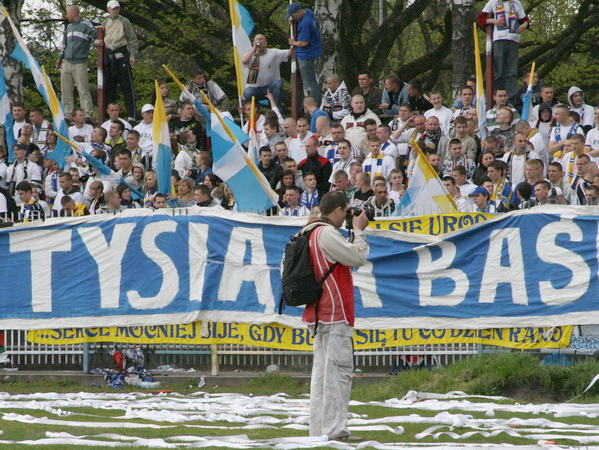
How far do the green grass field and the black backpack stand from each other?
118 cm

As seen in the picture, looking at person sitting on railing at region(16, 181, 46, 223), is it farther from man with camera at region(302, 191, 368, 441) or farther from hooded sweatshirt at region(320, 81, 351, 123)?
man with camera at region(302, 191, 368, 441)

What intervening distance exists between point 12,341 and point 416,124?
7116 mm

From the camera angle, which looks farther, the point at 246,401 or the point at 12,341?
the point at 12,341

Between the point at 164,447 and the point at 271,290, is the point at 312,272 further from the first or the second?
the point at 271,290

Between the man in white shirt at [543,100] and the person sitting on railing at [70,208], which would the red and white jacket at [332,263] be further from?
the man in white shirt at [543,100]

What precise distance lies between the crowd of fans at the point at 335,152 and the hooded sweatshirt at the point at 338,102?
18 mm

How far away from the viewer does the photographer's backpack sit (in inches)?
385

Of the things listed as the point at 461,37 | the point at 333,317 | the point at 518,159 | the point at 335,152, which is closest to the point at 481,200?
the point at 518,159

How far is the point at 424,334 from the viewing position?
1460 centimetres

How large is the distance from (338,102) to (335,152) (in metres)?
2.52

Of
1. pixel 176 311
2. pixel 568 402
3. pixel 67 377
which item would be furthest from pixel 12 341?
pixel 568 402

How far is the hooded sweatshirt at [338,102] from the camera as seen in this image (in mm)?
20578

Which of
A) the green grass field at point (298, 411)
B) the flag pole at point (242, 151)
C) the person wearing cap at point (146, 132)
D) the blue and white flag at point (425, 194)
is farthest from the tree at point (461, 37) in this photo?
the green grass field at point (298, 411)

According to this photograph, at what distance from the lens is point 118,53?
23594 mm
